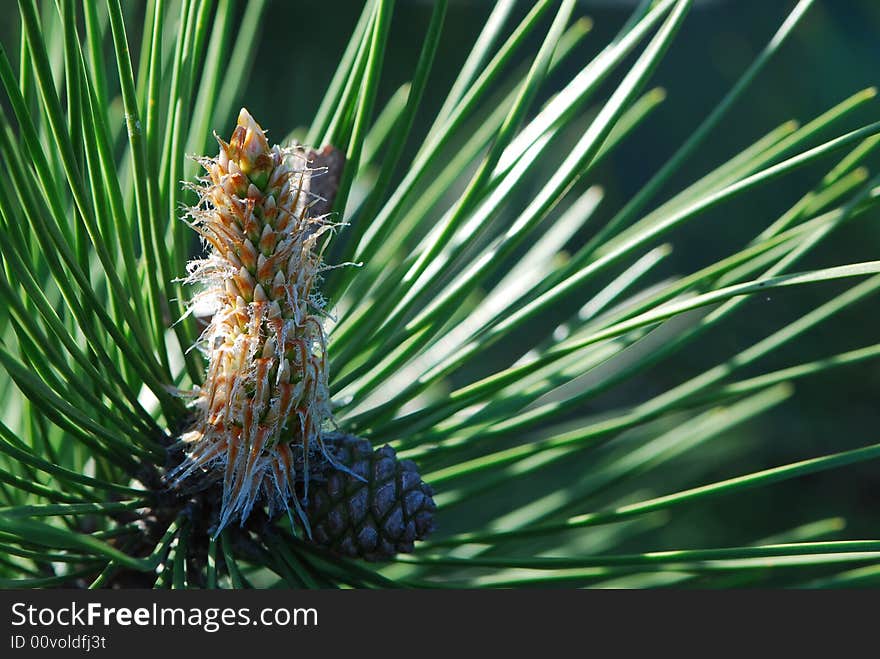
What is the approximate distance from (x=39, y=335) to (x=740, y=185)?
0.34 meters

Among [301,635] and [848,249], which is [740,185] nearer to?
[301,635]

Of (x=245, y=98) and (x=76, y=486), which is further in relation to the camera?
(x=245, y=98)

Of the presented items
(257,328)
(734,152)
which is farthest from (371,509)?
(734,152)

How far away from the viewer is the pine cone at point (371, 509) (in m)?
0.50

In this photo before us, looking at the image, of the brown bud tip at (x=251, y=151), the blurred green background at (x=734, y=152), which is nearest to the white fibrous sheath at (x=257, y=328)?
the brown bud tip at (x=251, y=151)

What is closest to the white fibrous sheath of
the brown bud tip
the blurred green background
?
the brown bud tip

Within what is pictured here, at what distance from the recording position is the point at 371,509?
501 millimetres

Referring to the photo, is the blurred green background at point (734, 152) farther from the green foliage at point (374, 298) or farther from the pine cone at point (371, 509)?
the pine cone at point (371, 509)

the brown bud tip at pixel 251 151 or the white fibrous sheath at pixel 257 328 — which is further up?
the brown bud tip at pixel 251 151

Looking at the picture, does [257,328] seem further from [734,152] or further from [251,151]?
[734,152]

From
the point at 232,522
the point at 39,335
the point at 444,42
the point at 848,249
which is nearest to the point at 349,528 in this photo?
the point at 232,522

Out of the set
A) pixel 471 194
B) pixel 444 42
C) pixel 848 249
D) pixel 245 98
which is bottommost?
pixel 471 194

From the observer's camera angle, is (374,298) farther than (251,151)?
Yes

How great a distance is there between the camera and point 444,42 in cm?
128
